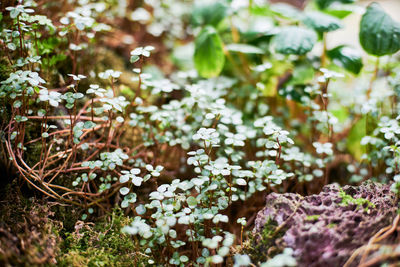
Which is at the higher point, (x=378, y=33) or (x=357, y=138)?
(x=378, y=33)

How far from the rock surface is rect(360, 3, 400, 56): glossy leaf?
70 centimetres

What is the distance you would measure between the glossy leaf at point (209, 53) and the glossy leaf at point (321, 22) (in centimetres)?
46

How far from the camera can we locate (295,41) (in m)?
1.46

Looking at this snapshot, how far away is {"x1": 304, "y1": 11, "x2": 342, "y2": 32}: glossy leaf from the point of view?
149 centimetres

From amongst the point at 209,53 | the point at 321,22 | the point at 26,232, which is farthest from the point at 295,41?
the point at 26,232

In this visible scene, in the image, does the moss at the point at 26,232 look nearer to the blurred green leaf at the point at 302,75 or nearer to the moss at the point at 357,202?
the moss at the point at 357,202

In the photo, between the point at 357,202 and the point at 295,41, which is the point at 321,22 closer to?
the point at 295,41

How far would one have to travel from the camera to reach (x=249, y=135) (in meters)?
1.37

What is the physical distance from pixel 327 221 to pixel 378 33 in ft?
3.13

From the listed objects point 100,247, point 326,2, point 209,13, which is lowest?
point 100,247

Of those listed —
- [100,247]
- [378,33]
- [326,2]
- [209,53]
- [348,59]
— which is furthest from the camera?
[326,2]

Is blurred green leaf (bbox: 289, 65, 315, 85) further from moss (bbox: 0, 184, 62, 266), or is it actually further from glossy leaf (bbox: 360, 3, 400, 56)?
moss (bbox: 0, 184, 62, 266)

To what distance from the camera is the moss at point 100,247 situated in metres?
1.02

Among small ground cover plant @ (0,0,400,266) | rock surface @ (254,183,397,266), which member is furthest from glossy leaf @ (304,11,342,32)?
rock surface @ (254,183,397,266)
